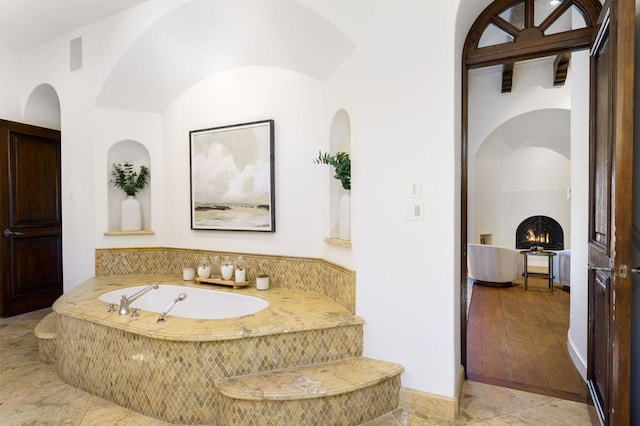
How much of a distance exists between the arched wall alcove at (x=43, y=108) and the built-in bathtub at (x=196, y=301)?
2.55m

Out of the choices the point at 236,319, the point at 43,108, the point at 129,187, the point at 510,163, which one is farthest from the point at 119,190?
the point at 510,163

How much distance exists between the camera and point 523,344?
3102mm

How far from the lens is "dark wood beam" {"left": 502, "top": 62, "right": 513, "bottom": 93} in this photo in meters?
5.21

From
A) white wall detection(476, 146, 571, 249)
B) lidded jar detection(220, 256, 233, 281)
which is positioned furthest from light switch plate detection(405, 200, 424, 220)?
white wall detection(476, 146, 571, 249)

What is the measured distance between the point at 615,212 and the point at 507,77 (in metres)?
4.72

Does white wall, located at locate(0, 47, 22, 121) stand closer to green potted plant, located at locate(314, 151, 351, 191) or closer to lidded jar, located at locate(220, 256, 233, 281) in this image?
lidded jar, located at locate(220, 256, 233, 281)

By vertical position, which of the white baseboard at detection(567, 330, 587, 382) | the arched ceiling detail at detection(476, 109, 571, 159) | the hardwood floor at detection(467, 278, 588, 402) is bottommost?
the hardwood floor at detection(467, 278, 588, 402)

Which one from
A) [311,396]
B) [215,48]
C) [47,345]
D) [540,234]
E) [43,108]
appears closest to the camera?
[311,396]

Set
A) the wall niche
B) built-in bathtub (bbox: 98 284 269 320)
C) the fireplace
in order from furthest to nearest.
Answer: the fireplace, built-in bathtub (bbox: 98 284 269 320), the wall niche

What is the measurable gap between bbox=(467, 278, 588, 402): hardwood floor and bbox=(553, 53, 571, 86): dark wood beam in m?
3.08

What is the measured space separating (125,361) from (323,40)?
8.00ft

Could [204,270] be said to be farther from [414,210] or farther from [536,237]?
[536,237]

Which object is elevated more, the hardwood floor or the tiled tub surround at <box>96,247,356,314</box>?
the tiled tub surround at <box>96,247,356,314</box>

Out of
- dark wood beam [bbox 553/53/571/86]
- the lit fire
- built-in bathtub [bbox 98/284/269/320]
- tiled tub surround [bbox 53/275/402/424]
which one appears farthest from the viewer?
the lit fire
